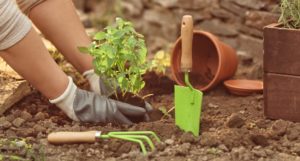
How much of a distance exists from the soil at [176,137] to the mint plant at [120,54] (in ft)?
0.54

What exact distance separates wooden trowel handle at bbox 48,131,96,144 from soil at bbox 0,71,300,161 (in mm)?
20

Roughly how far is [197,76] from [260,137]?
79 cm

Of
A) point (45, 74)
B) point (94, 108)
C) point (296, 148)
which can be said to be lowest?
point (296, 148)

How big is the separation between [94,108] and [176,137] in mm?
320

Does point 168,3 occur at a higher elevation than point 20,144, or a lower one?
higher

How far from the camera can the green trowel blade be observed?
227 cm

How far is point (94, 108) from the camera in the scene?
93.1 inches

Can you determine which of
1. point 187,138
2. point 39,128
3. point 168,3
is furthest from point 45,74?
point 168,3

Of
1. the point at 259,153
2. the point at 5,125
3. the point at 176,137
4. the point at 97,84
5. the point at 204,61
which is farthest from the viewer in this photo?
the point at 204,61

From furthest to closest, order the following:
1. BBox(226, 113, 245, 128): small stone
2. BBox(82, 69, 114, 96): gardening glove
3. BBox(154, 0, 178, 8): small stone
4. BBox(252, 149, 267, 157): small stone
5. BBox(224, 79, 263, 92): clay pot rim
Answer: BBox(154, 0, 178, 8): small stone, BBox(224, 79, 263, 92): clay pot rim, BBox(82, 69, 114, 96): gardening glove, BBox(226, 113, 245, 128): small stone, BBox(252, 149, 267, 157): small stone

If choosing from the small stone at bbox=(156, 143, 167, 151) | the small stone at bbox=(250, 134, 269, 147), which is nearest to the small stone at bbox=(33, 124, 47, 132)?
the small stone at bbox=(156, 143, 167, 151)

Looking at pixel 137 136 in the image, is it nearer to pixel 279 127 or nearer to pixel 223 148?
pixel 223 148

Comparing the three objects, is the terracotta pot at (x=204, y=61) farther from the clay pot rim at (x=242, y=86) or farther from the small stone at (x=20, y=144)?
the small stone at (x=20, y=144)

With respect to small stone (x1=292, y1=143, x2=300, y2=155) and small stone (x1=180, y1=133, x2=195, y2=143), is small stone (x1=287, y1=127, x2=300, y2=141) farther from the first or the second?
small stone (x1=180, y1=133, x2=195, y2=143)
